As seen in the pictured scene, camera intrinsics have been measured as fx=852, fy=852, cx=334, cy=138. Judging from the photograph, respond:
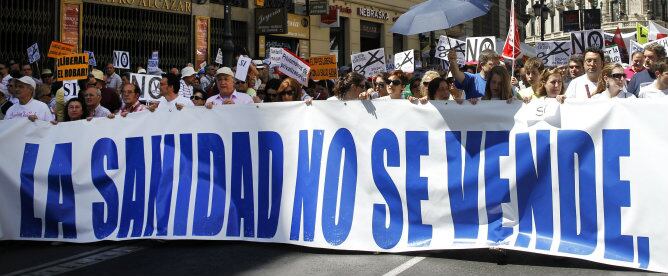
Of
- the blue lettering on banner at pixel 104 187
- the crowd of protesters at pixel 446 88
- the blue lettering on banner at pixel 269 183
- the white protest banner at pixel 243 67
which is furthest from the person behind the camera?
the white protest banner at pixel 243 67

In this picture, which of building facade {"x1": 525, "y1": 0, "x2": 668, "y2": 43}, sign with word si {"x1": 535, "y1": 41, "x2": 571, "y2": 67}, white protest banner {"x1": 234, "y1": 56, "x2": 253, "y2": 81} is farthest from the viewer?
building facade {"x1": 525, "y1": 0, "x2": 668, "y2": 43}

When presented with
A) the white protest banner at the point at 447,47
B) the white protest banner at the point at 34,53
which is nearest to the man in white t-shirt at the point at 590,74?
the white protest banner at the point at 447,47

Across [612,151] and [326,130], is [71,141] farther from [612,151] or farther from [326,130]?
[612,151]

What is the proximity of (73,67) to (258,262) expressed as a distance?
258 inches

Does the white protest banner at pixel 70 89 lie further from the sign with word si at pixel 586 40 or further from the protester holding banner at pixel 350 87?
the sign with word si at pixel 586 40

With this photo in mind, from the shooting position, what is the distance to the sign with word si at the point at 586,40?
14719mm

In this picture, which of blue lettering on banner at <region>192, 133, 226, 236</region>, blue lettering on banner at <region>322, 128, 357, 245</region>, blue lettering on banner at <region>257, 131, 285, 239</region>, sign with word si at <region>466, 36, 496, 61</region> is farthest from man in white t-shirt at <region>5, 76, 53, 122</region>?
sign with word si at <region>466, 36, 496, 61</region>

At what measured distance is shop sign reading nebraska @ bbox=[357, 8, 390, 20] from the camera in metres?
29.9

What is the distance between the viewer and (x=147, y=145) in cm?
760

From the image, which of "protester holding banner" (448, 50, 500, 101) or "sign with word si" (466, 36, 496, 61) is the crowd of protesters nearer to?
"protester holding banner" (448, 50, 500, 101)

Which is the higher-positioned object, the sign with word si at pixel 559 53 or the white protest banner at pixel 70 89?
the sign with word si at pixel 559 53

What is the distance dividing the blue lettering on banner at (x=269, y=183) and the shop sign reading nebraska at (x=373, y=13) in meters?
23.0

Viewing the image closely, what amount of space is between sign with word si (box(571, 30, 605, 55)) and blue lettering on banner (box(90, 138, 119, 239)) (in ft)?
31.6

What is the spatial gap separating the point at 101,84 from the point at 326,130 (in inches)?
233
